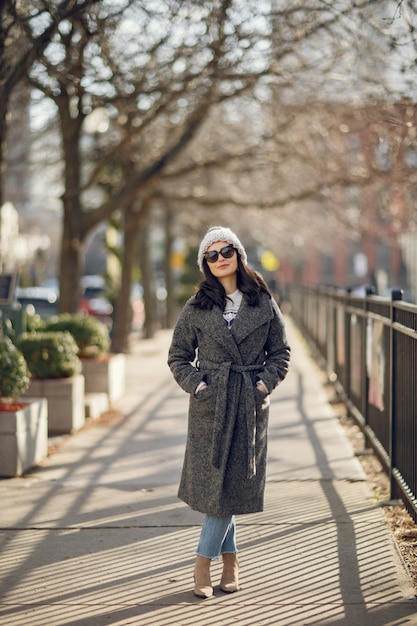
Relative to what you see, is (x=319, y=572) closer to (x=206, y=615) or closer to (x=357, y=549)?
(x=357, y=549)

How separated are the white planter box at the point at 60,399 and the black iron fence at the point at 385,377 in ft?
9.89

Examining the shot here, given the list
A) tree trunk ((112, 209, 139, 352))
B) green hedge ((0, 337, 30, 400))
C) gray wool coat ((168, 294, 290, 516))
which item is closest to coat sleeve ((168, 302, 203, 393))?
gray wool coat ((168, 294, 290, 516))

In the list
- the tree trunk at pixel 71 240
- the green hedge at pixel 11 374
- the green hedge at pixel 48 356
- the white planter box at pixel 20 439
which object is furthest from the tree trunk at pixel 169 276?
the green hedge at pixel 11 374

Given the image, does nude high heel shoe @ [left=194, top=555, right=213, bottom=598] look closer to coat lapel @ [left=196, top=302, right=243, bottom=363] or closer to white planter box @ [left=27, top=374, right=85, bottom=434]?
coat lapel @ [left=196, top=302, right=243, bottom=363]

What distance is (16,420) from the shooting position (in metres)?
8.16

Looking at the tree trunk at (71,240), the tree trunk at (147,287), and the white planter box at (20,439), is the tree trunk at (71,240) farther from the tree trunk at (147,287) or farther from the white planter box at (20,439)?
the tree trunk at (147,287)

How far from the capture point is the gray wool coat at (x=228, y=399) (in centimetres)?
505

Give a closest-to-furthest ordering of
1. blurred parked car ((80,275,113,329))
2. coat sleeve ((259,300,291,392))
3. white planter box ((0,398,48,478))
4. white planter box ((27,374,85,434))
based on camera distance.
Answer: coat sleeve ((259,300,291,392)), white planter box ((0,398,48,478)), white planter box ((27,374,85,434)), blurred parked car ((80,275,113,329))

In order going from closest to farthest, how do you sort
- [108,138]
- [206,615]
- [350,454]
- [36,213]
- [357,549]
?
[206,615]
[357,549]
[350,454]
[108,138]
[36,213]

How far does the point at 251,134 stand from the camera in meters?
22.0

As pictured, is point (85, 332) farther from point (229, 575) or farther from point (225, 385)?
point (225, 385)

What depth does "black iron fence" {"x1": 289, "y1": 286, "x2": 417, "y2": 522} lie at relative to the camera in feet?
21.7

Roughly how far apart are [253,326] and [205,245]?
506 mm

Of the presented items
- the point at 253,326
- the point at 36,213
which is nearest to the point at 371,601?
the point at 253,326
